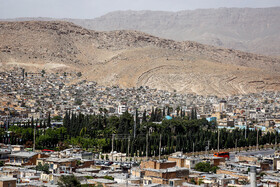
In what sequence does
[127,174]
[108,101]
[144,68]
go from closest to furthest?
[127,174]
[108,101]
[144,68]

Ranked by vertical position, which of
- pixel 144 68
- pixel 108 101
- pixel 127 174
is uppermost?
pixel 144 68

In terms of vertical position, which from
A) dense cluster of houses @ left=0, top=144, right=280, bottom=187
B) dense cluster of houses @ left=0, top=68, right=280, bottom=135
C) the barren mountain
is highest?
the barren mountain

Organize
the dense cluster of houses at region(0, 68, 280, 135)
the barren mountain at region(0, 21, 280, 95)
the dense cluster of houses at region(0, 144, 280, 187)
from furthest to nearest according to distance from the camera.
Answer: the barren mountain at region(0, 21, 280, 95)
the dense cluster of houses at region(0, 68, 280, 135)
the dense cluster of houses at region(0, 144, 280, 187)

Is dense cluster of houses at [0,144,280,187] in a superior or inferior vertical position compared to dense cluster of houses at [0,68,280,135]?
inferior

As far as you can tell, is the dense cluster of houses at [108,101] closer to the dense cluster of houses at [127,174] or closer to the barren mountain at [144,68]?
the barren mountain at [144,68]

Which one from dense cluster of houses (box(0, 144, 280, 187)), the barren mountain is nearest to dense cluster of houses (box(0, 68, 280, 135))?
the barren mountain

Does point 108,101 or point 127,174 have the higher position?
point 108,101

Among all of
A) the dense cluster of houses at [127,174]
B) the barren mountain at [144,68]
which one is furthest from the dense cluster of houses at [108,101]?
the dense cluster of houses at [127,174]

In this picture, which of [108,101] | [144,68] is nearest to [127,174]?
[108,101]

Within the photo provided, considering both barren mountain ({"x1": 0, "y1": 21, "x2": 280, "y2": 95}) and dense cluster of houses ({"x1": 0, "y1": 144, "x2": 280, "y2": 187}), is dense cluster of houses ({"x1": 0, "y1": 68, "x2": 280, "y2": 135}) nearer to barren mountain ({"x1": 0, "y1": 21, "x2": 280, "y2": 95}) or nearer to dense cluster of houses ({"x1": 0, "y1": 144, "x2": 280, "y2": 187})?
barren mountain ({"x1": 0, "y1": 21, "x2": 280, "y2": 95})

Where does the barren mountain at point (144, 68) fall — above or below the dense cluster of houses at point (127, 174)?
above

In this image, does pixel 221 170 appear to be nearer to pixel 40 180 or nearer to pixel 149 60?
pixel 40 180

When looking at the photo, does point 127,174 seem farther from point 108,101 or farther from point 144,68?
point 144,68
